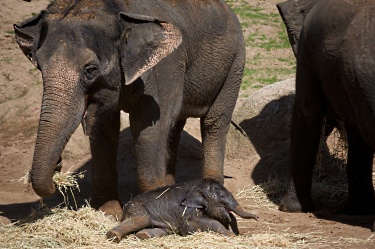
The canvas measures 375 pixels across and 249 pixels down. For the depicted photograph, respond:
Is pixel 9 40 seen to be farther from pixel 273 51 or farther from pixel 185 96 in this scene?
pixel 185 96

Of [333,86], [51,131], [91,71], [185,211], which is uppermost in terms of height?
[91,71]

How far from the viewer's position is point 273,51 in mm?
15516

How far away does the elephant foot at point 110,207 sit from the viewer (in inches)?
342

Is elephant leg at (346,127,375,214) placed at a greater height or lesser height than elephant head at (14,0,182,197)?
lesser

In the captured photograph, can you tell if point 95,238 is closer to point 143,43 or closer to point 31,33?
point 143,43

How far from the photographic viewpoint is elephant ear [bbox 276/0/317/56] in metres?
10.1

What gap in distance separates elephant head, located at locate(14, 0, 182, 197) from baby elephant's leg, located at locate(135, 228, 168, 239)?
0.94 meters

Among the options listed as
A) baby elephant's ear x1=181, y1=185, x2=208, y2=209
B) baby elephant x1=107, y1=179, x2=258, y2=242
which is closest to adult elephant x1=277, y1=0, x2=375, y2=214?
baby elephant x1=107, y1=179, x2=258, y2=242

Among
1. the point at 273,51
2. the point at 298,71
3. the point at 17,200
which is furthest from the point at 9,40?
the point at 298,71

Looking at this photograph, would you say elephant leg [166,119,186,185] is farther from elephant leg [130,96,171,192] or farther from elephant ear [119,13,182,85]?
elephant ear [119,13,182,85]

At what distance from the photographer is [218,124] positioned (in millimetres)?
10000

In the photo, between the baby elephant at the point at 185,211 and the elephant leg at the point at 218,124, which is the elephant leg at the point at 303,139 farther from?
the baby elephant at the point at 185,211

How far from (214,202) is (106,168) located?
166cm

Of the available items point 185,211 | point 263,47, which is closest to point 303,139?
point 185,211
